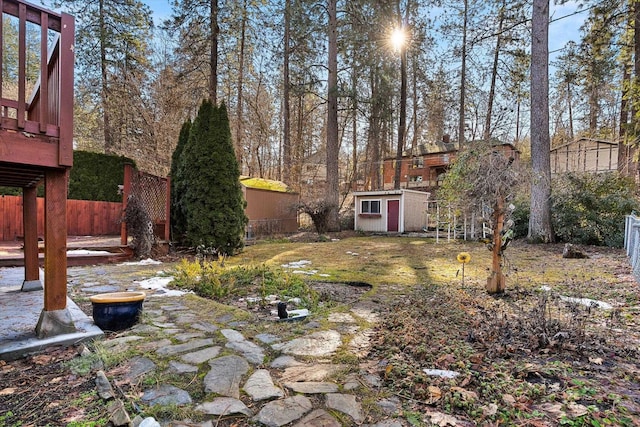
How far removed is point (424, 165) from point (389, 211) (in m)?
7.96

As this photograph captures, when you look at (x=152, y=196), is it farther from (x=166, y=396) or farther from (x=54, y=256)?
(x=166, y=396)

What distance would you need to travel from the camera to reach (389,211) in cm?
1472

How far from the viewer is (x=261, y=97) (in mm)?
15664

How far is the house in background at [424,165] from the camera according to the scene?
19.9m

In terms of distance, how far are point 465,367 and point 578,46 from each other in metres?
11.8

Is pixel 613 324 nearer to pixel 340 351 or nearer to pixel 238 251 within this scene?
pixel 340 351

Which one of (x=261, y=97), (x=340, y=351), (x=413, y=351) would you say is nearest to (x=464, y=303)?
(x=413, y=351)

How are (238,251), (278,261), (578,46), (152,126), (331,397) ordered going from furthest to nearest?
(152,126) < (578,46) < (238,251) < (278,261) < (331,397)

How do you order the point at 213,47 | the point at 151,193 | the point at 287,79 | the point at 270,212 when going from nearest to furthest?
the point at 151,193 < the point at 213,47 < the point at 270,212 < the point at 287,79

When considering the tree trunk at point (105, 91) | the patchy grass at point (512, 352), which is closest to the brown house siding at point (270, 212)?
the tree trunk at point (105, 91)

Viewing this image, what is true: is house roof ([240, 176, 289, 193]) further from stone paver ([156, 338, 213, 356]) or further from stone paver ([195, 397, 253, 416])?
stone paver ([195, 397, 253, 416])

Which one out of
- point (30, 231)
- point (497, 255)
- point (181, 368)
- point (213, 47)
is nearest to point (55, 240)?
point (181, 368)

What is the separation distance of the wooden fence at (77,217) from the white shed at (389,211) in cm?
966

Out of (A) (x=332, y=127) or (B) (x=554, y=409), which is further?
(A) (x=332, y=127)
